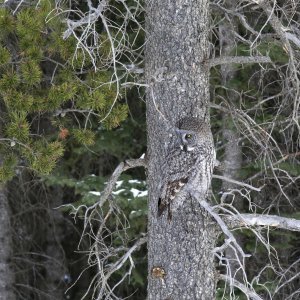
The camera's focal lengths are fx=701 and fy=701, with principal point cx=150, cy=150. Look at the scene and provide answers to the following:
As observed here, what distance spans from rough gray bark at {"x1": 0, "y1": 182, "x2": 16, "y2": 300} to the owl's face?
15.3 feet

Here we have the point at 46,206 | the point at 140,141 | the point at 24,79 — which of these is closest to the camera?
the point at 24,79

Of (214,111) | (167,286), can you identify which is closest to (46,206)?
(214,111)

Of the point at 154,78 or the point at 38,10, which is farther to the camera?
the point at 38,10

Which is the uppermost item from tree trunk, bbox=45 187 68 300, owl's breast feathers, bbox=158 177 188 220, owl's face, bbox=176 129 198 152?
owl's face, bbox=176 129 198 152

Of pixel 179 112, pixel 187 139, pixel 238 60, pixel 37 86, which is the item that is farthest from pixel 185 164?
pixel 37 86

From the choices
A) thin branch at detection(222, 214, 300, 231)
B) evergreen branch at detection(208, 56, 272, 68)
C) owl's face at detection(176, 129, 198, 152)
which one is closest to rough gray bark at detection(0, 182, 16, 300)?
owl's face at detection(176, 129, 198, 152)

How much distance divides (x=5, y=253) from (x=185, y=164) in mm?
4986

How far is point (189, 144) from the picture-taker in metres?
5.97

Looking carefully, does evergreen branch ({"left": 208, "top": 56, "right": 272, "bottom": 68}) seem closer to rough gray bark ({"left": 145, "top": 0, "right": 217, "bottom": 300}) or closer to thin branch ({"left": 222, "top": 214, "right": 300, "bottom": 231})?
rough gray bark ({"left": 145, "top": 0, "right": 217, "bottom": 300})

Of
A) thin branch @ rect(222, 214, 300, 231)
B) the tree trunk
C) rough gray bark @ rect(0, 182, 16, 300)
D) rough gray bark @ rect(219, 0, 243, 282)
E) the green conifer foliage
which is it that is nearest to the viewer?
thin branch @ rect(222, 214, 300, 231)

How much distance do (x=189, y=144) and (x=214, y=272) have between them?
119 centimetres

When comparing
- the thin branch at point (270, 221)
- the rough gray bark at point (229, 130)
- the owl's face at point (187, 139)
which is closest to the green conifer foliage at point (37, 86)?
the owl's face at point (187, 139)

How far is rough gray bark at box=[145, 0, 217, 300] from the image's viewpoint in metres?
6.07

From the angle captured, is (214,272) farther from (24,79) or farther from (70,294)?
(70,294)
